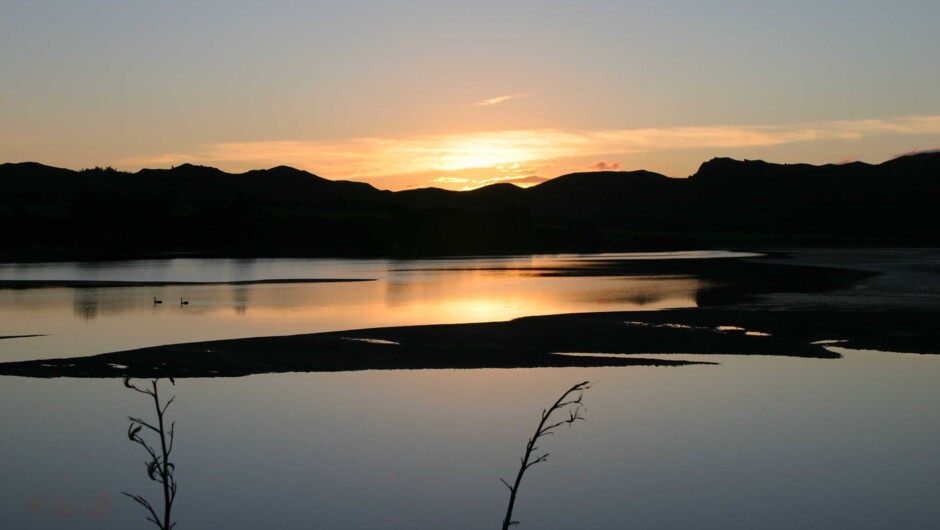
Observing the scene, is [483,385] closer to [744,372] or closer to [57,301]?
[744,372]

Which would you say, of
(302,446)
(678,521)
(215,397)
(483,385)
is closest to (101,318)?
(215,397)

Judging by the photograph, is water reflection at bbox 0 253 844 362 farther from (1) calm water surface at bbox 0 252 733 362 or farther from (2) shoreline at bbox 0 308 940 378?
(2) shoreline at bbox 0 308 940 378

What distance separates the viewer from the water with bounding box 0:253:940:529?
44.9ft

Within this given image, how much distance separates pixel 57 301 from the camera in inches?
1848

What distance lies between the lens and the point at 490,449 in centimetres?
1702

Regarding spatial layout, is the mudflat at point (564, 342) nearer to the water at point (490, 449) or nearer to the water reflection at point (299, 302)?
the water at point (490, 449)

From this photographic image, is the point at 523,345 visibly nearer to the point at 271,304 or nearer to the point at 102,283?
the point at 271,304

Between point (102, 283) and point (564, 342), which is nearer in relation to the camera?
point (564, 342)

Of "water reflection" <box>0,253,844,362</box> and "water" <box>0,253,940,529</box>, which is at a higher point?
"water reflection" <box>0,253,844,362</box>

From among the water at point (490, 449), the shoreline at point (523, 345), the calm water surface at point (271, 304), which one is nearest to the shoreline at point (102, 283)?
the calm water surface at point (271, 304)

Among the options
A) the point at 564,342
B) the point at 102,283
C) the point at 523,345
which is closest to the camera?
the point at 523,345

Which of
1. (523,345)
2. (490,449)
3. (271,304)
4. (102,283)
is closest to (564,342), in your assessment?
(523,345)

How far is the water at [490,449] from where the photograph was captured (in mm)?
13672

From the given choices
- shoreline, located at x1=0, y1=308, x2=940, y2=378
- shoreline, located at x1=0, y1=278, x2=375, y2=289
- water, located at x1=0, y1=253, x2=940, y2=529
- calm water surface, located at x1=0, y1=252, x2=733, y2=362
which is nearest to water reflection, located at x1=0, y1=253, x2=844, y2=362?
calm water surface, located at x1=0, y1=252, x2=733, y2=362
